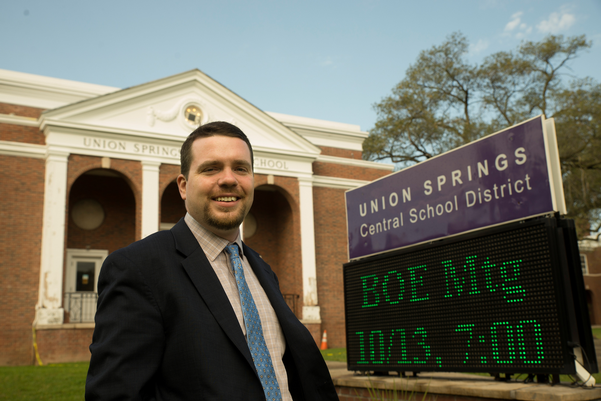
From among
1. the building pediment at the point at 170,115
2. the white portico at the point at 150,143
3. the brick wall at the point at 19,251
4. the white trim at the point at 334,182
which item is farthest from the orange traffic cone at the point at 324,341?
the brick wall at the point at 19,251

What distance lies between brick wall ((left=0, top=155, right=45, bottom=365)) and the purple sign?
13.5 meters

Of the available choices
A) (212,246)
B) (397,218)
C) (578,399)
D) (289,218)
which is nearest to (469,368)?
(578,399)

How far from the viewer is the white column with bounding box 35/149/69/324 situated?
600 inches

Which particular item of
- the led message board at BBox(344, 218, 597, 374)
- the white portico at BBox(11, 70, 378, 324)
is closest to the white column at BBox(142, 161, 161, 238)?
the white portico at BBox(11, 70, 378, 324)

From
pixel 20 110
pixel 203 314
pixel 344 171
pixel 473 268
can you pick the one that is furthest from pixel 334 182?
pixel 203 314

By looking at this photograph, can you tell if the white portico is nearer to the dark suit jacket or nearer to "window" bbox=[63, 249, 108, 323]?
"window" bbox=[63, 249, 108, 323]

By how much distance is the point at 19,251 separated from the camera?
15914 mm

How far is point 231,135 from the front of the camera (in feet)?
7.06

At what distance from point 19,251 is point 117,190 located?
4.63 m

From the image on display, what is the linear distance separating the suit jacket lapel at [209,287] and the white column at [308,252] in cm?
1757

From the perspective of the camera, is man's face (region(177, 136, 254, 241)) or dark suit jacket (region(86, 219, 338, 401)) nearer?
dark suit jacket (region(86, 219, 338, 401))

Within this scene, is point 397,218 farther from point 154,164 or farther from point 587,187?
point 587,187

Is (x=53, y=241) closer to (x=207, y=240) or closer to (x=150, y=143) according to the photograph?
(x=150, y=143)

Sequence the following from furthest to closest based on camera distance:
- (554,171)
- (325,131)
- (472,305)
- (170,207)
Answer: (325,131)
(170,207)
(472,305)
(554,171)
